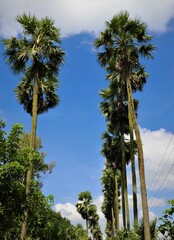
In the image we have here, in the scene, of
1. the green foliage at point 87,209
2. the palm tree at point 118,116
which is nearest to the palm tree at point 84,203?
the green foliage at point 87,209

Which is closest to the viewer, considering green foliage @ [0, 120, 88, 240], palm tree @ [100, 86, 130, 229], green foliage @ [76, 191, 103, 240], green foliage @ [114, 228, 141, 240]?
green foliage @ [0, 120, 88, 240]

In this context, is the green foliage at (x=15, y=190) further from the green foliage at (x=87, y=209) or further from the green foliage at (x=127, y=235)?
the green foliage at (x=87, y=209)

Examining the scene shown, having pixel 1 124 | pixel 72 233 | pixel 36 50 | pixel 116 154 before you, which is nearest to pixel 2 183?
pixel 1 124

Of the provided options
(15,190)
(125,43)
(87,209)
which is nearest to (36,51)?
(125,43)

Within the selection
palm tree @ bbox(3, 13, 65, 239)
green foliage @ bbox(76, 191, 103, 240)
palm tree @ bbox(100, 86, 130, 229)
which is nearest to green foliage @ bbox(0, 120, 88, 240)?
palm tree @ bbox(3, 13, 65, 239)

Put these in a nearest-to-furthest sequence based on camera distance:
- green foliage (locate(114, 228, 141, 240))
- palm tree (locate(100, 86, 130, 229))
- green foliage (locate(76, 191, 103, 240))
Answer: green foliage (locate(114, 228, 141, 240)) < palm tree (locate(100, 86, 130, 229)) < green foliage (locate(76, 191, 103, 240))

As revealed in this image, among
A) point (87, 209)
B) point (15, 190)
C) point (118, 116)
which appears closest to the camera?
point (15, 190)

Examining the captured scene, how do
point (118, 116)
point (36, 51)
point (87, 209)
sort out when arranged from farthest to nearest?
1. point (87, 209)
2. point (118, 116)
3. point (36, 51)

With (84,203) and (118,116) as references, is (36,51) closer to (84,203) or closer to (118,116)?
(118,116)

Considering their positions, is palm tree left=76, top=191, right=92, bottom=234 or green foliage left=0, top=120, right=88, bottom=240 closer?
green foliage left=0, top=120, right=88, bottom=240

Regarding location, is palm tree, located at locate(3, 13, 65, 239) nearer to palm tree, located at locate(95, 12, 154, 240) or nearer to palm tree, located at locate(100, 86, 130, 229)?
palm tree, located at locate(95, 12, 154, 240)

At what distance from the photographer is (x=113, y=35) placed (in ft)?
68.8

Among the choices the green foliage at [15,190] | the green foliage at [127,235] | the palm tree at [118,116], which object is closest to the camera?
the green foliage at [15,190]

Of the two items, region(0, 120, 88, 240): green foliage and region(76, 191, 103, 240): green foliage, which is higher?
region(76, 191, 103, 240): green foliage
